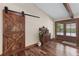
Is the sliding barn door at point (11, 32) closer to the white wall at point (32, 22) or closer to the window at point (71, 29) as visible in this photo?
the white wall at point (32, 22)

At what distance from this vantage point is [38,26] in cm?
216

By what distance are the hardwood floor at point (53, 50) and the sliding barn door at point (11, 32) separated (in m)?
0.27

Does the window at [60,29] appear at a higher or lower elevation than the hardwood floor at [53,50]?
higher

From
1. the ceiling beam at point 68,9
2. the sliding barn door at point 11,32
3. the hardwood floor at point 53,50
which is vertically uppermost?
the ceiling beam at point 68,9

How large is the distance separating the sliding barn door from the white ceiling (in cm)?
49

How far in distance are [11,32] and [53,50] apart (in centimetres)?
104

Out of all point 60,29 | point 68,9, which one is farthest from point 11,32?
point 68,9

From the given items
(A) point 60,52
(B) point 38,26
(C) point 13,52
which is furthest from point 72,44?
(C) point 13,52

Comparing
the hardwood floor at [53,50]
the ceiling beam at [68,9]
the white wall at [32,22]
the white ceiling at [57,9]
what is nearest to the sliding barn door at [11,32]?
the white wall at [32,22]

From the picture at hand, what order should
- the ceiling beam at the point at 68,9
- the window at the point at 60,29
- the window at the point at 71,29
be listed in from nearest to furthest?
the ceiling beam at the point at 68,9 < the window at the point at 71,29 < the window at the point at 60,29

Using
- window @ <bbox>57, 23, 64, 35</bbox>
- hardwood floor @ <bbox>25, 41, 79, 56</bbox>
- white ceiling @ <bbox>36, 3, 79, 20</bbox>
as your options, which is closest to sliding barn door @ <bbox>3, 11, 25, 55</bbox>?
hardwood floor @ <bbox>25, 41, 79, 56</bbox>

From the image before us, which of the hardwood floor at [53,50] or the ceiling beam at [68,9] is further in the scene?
the hardwood floor at [53,50]

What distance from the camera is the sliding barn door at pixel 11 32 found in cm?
195

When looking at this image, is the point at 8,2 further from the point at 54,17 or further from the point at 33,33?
the point at 54,17
